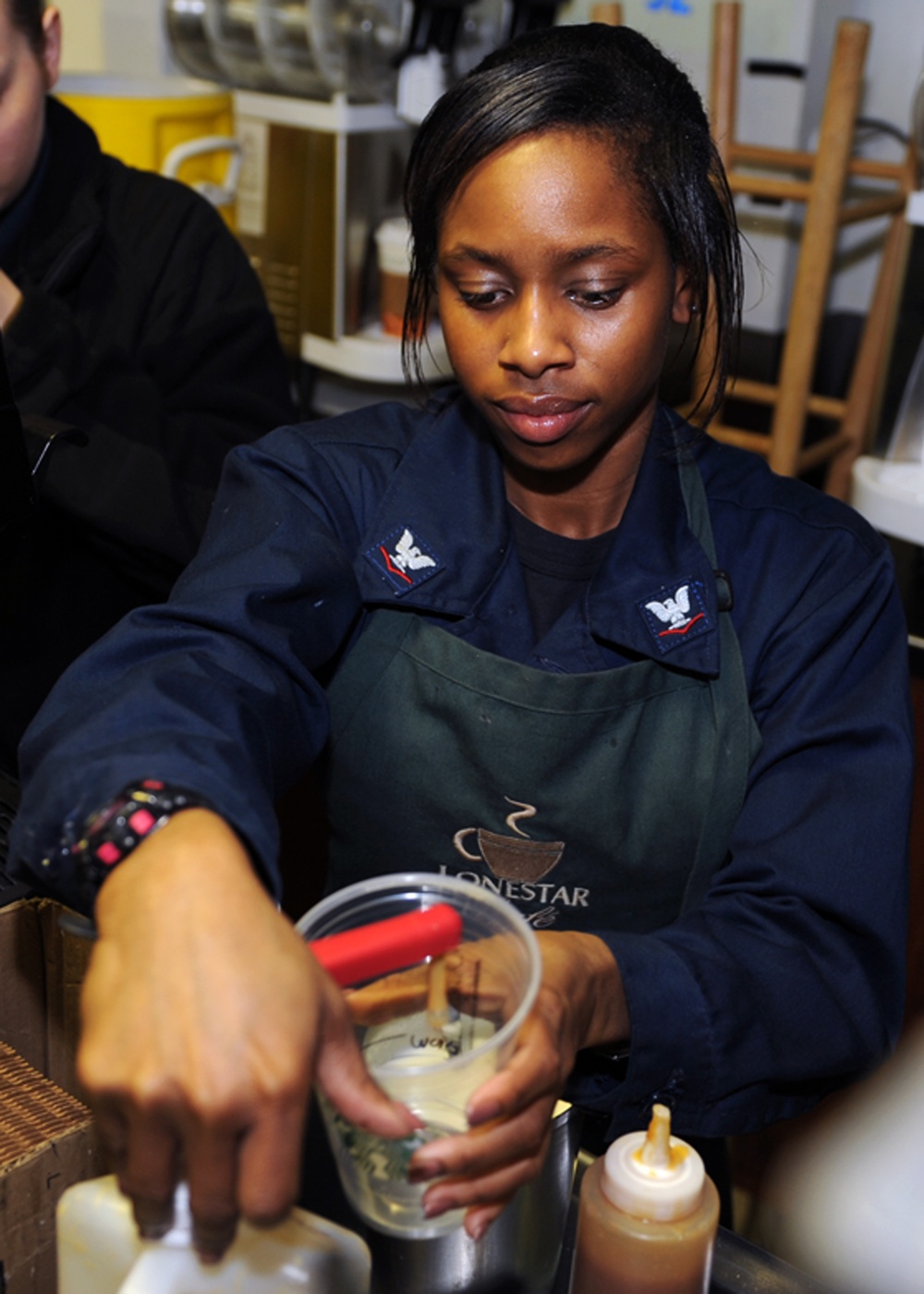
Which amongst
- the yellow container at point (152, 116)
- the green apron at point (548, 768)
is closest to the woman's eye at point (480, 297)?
the green apron at point (548, 768)

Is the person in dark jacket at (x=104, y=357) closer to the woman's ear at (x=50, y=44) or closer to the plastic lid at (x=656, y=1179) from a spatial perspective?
the woman's ear at (x=50, y=44)

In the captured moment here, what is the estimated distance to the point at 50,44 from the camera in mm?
1538

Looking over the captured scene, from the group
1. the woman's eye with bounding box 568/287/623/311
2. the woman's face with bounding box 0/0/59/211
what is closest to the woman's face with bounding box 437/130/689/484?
the woman's eye with bounding box 568/287/623/311

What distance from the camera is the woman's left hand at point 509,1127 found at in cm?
61

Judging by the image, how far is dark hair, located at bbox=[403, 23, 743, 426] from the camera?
96cm

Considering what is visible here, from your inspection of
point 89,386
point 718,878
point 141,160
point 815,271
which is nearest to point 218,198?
point 141,160

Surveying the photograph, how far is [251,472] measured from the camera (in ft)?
3.53

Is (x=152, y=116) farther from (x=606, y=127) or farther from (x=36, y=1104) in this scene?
(x=36, y=1104)

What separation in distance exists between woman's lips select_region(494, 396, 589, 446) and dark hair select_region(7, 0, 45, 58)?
0.79 m

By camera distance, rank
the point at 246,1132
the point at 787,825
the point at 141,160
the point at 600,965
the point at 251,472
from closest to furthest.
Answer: the point at 246,1132
the point at 600,965
the point at 787,825
the point at 251,472
the point at 141,160

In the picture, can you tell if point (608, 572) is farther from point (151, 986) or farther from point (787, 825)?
point (151, 986)

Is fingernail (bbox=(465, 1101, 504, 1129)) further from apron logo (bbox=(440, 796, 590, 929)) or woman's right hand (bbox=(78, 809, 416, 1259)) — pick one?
apron logo (bbox=(440, 796, 590, 929))

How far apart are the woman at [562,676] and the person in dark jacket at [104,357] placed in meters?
0.38

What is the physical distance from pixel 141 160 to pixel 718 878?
7.17 ft
